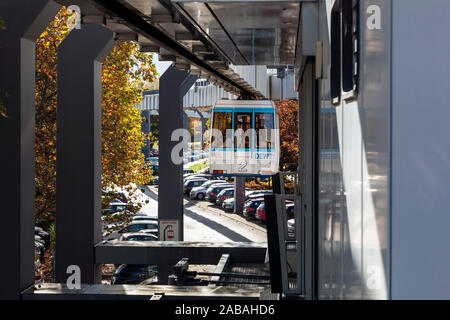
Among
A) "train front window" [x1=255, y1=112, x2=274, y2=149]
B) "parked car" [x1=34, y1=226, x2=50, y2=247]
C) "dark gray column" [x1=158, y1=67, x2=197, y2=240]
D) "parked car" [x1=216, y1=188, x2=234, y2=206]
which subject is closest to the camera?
"dark gray column" [x1=158, y1=67, x2=197, y2=240]

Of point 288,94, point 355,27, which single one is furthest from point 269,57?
point 288,94

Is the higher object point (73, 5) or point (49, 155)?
point (73, 5)

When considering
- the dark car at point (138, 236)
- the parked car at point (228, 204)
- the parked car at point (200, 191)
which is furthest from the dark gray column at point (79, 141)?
the parked car at point (200, 191)

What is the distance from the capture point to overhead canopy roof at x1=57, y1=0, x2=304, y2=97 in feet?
16.6

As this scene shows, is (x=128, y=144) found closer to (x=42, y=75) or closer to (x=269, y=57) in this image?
(x=42, y=75)

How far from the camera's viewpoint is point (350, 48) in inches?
96.2

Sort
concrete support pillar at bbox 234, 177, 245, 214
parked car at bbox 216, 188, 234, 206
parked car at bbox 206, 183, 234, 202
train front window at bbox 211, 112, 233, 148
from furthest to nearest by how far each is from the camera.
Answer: parked car at bbox 206, 183, 234, 202, parked car at bbox 216, 188, 234, 206, concrete support pillar at bbox 234, 177, 245, 214, train front window at bbox 211, 112, 233, 148

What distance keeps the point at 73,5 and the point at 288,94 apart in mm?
27053

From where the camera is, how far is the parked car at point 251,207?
36656 mm

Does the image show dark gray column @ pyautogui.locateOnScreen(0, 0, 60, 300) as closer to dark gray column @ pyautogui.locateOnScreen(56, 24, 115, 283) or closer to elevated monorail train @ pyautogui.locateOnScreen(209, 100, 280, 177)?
dark gray column @ pyautogui.locateOnScreen(56, 24, 115, 283)

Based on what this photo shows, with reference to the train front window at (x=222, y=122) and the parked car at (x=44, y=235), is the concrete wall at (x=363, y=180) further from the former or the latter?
the parked car at (x=44, y=235)

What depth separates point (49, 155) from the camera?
1886 cm

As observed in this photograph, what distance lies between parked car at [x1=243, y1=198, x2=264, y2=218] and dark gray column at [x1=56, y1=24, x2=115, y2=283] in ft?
81.4

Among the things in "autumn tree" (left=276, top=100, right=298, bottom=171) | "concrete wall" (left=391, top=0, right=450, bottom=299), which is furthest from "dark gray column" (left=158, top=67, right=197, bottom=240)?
"autumn tree" (left=276, top=100, right=298, bottom=171)
